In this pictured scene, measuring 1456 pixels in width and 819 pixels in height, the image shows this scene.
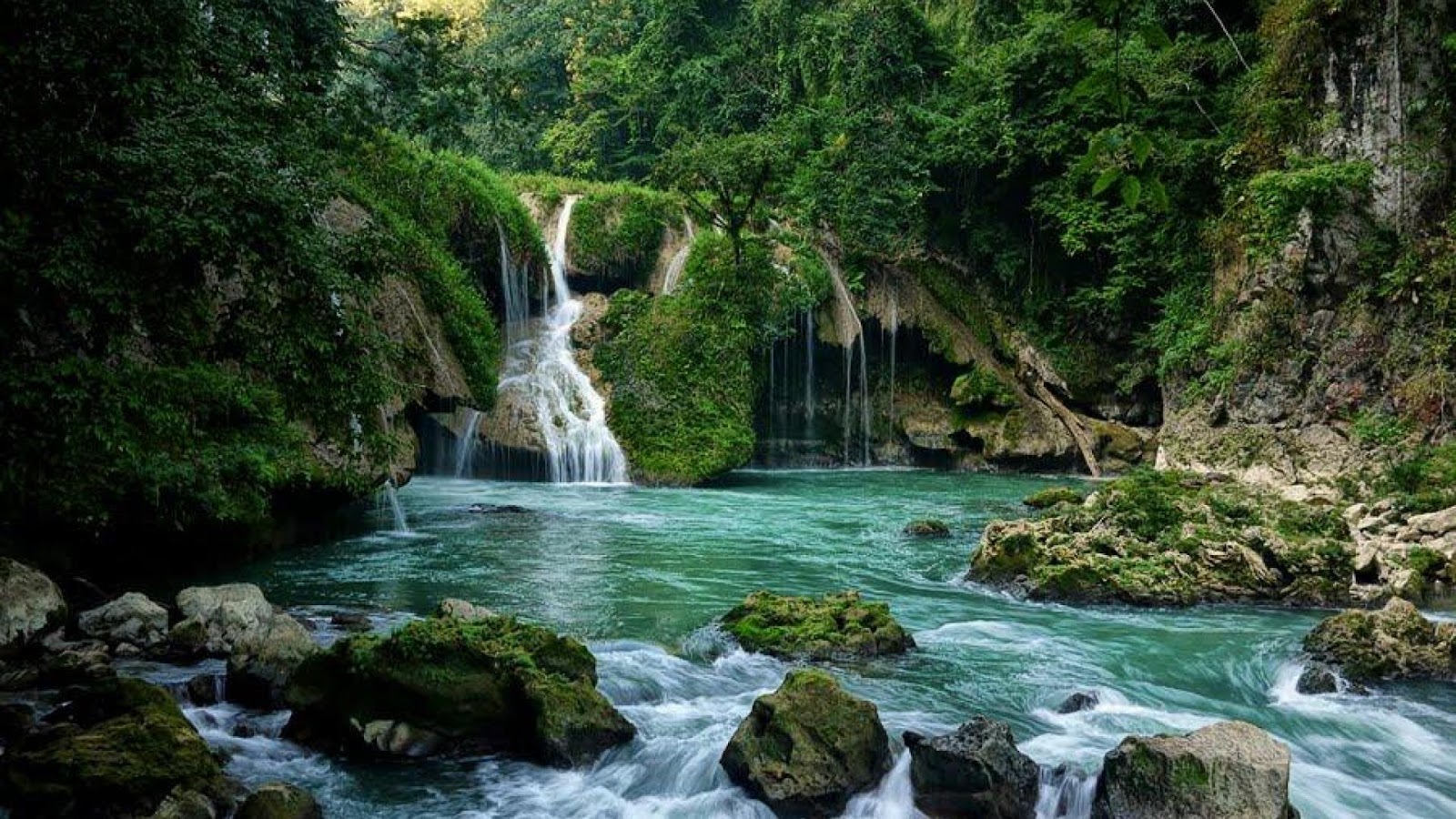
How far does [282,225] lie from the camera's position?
587 centimetres

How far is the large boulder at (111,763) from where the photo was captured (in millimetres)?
4711

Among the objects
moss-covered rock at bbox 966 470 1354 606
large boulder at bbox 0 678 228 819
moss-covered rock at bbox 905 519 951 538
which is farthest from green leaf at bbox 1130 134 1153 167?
moss-covered rock at bbox 905 519 951 538

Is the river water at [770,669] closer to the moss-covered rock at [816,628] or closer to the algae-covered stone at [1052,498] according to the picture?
the moss-covered rock at [816,628]

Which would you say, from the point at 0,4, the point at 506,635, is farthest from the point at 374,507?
the point at 0,4

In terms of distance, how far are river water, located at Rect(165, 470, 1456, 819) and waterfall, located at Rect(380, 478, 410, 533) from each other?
276mm

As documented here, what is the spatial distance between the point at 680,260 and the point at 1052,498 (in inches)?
457

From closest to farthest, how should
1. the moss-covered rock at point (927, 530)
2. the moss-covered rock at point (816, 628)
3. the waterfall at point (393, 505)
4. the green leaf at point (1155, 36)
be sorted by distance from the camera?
the green leaf at point (1155, 36) → the moss-covered rock at point (816, 628) → the waterfall at point (393, 505) → the moss-covered rock at point (927, 530)

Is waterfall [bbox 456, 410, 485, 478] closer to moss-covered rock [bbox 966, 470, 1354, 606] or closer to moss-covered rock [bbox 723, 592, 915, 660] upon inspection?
moss-covered rock [bbox 966, 470, 1354, 606]

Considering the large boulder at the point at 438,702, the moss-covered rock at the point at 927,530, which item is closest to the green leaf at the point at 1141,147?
the large boulder at the point at 438,702

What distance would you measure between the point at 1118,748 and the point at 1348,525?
829 centimetres

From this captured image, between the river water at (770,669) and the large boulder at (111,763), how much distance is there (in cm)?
53

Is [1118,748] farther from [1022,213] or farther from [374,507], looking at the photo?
[1022,213]

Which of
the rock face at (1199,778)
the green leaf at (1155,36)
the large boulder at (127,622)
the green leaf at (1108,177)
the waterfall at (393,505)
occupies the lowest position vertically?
the rock face at (1199,778)

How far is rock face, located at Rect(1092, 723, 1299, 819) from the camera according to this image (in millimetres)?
4773
